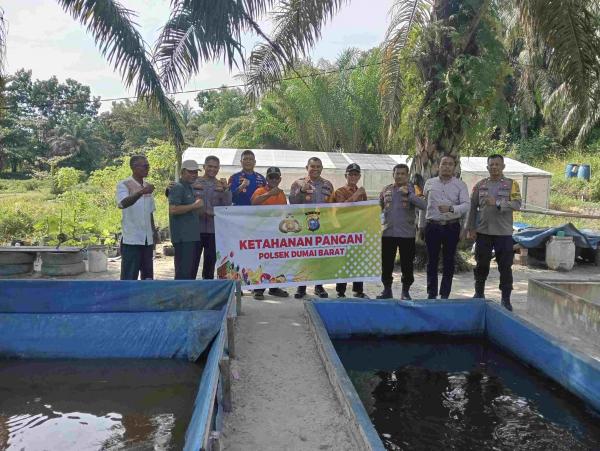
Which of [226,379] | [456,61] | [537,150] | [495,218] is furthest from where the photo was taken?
[537,150]

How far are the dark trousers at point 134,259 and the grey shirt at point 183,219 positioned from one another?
0.36 meters

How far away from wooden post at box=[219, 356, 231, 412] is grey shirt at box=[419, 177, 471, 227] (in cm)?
373

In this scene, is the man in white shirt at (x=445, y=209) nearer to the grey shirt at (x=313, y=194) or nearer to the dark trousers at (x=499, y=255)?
the dark trousers at (x=499, y=255)

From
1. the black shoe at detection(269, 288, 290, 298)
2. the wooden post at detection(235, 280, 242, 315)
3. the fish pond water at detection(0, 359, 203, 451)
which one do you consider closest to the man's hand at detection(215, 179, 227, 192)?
the wooden post at detection(235, 280, 242, 315)

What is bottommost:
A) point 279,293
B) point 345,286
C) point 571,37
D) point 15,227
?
point 279,293

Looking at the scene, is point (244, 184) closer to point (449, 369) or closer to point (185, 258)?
point (185, 258)

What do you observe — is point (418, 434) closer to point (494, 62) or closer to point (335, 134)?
point (494, 62)

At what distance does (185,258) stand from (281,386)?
8.44ft

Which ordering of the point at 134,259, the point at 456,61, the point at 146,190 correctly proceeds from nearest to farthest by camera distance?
1. the point at 146,190
2. the point at 134,259
3. the point at 456,61

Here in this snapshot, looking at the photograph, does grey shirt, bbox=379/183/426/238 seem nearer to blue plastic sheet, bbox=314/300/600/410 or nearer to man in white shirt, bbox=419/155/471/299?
man in white shirt, bbox=419/155/471/299

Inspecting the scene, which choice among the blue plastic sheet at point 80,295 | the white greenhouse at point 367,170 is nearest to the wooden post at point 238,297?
the blue plastic sheet at point 80,295

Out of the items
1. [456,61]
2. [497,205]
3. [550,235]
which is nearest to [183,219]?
[497,205]

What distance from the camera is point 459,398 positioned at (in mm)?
4770

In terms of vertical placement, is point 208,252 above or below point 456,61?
below
